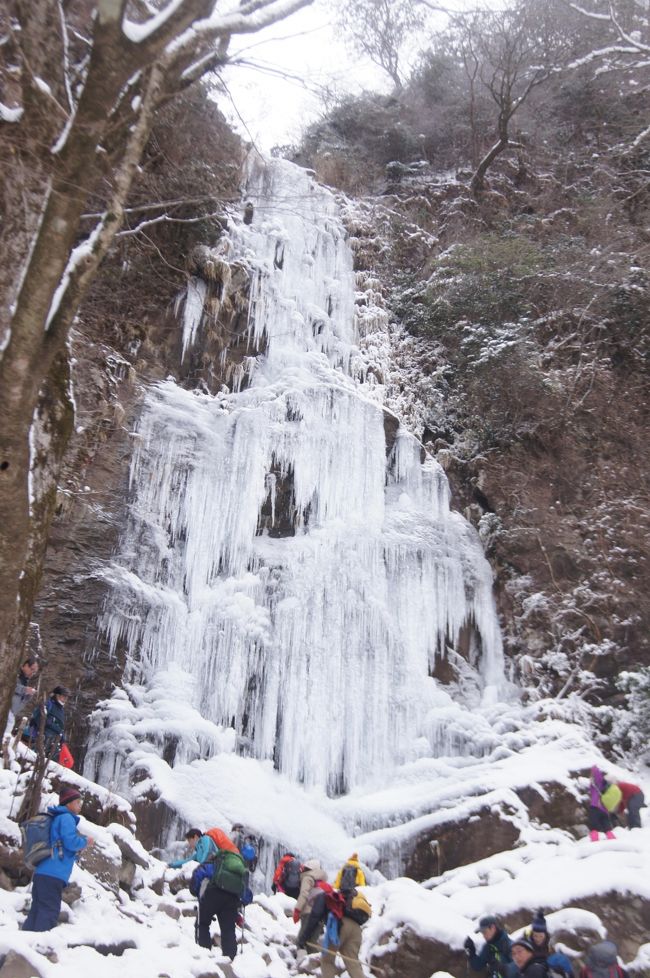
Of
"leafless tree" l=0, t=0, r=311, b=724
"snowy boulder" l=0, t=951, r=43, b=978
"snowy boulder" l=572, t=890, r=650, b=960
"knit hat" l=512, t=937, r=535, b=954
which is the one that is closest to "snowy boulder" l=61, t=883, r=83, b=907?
"snowy boulder" l=0, t=951, r=43, b=978

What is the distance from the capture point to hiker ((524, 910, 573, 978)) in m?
4.54

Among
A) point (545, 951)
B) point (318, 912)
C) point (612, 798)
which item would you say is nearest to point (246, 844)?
point (318, 912)

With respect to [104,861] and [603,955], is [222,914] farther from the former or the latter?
[603,955]

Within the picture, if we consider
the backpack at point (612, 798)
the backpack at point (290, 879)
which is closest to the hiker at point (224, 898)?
the backpack at point (290, 879)

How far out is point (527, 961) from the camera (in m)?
4.55

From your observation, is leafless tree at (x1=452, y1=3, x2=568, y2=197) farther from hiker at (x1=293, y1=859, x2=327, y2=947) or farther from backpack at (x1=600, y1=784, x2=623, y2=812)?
hiker at (x1=293, y1=859, x2=327, y2=947)

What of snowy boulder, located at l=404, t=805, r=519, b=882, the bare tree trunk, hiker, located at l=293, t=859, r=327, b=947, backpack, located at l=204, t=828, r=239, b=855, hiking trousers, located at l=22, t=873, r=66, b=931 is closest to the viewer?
hiking trousers, located at l=22, t=873, r=66, b=931

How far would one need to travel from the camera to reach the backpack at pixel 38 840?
12.7ft

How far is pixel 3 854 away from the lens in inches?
183

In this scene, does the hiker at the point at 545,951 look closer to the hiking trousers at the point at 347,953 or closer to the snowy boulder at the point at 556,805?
the hiking trousers at the point at 347,953

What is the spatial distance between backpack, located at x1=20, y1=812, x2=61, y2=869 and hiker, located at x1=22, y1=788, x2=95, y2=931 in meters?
0.02

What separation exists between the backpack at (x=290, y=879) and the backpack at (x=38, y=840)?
330 centimetres

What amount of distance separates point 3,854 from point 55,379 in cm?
305

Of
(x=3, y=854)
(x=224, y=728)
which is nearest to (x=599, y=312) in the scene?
(x=224, y=728)
